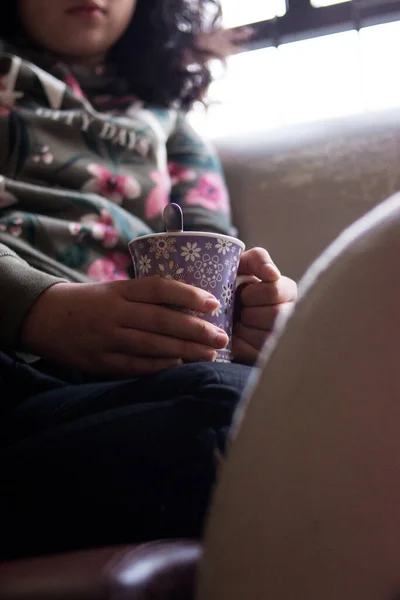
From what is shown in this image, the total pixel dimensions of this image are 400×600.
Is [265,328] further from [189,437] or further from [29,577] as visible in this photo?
[29,577]

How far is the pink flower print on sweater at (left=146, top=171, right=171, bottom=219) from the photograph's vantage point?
0.91 meters

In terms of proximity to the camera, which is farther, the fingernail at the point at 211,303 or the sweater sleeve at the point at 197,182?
the sweater sleeve at the point at 197,182

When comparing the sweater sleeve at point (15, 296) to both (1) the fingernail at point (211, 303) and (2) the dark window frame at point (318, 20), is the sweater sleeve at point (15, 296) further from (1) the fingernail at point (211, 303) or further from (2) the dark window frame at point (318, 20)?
(2) the dark window frame at point (318, 20)

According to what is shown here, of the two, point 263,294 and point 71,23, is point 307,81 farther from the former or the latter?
point 263,294

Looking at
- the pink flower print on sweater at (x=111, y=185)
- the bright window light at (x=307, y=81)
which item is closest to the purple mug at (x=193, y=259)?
the pink flower print on sweater at (x=111, y=185)

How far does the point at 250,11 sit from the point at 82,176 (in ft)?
2.76

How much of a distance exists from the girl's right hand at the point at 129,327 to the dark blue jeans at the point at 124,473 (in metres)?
0.05

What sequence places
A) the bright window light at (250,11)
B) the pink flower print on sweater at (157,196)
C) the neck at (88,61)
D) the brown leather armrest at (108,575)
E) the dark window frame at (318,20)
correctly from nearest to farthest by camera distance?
the brown leather armrest at (108,575)
the pink flower print on sweater at (157,196)
the neck at (88,61)
the dark window frame at (318,20)
the bright window light at (250,11)

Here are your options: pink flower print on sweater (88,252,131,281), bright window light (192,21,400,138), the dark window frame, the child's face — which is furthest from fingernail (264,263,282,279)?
the dark window frame

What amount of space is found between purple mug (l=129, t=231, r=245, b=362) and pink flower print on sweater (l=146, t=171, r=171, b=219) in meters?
0.36

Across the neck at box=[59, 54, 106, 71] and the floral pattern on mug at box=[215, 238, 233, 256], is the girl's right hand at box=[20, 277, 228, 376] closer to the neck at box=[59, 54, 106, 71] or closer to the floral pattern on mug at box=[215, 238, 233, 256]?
the floral pattern on mug at box=[215, 238, 233, 256]

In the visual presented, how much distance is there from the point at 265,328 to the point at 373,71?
37.8 inches

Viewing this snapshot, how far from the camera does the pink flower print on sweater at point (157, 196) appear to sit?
911mm

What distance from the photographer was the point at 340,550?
0.93 feet
